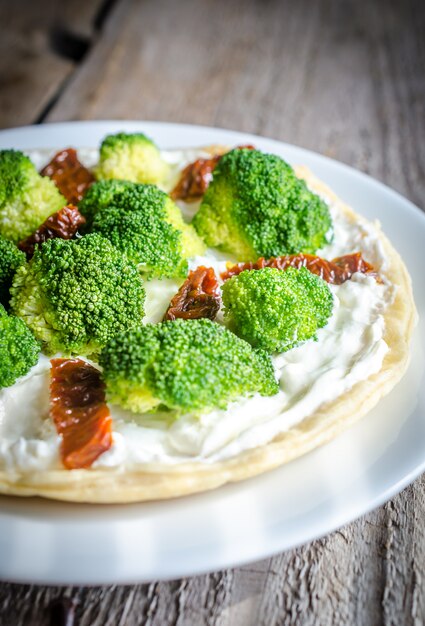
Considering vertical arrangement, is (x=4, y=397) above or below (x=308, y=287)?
above

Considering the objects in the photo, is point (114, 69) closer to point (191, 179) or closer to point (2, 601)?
point (191, 179)

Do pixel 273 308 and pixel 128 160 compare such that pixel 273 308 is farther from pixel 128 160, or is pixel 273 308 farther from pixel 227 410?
pixel 128 160

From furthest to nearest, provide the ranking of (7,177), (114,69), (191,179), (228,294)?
1. (114,69)
2. (191,179)
3. (7,177)
4. (228,294)

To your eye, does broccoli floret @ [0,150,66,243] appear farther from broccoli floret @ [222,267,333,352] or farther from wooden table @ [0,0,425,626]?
wooden table @ [0,0,425,626]

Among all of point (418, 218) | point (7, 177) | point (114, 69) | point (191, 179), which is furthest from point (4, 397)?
point (114, 69)

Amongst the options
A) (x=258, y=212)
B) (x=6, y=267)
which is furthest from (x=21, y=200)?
(x=258, y=212)

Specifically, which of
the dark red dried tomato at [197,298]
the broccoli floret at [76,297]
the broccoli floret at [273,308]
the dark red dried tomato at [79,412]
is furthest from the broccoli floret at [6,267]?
the broccoli floret at [273,308]

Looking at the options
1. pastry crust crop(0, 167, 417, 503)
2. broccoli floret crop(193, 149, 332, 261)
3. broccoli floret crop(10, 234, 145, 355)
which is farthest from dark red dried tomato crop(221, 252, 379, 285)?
pastry crust crop(0, 167, 417, 503)
